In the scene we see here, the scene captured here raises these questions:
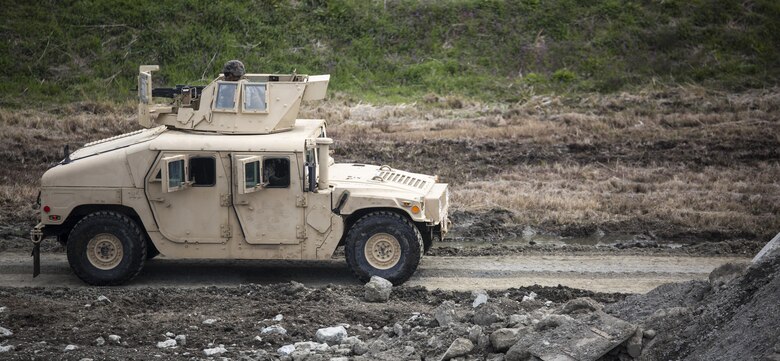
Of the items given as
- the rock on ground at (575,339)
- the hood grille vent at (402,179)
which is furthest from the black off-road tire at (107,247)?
the rock on ground at (575,339)

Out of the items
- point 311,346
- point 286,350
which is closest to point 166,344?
point 286,350

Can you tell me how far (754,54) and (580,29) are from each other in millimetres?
4837

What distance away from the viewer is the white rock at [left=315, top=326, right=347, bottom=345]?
1134cm

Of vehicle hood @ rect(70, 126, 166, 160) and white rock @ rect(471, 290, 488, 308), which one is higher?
vehicle hood @ rect(70, 126, 166, 160)

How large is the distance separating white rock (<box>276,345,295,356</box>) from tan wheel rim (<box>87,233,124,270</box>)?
3760mm

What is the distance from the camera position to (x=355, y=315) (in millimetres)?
12250

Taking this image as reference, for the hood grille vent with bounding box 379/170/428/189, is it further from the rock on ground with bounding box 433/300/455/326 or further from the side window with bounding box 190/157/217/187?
the rock on ground with bounding box 433/300/455/326

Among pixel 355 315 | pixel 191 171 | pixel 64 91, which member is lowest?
pixel 355 315

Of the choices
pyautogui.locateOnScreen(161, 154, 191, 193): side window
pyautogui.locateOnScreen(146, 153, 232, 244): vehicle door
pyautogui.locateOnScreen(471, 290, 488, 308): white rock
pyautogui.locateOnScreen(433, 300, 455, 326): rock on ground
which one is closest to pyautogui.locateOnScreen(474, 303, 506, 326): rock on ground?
pyautogui.locateOnScreen(433, 300, 455, 326): rock on ground

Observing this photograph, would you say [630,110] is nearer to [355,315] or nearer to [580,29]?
[580,29]

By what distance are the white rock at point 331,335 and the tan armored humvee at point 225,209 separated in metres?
2.50

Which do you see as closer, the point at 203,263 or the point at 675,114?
the point at 203,263

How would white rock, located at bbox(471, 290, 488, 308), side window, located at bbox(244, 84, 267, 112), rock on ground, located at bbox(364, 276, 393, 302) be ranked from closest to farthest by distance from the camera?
white rock, located at bbox(471, 290, 488, 308) → rock on ground, located at bbox(364, 276, 393, 302) → side window, located at bbox(244, 84, 267, 112)

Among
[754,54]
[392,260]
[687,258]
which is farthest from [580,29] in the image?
[392,260]
